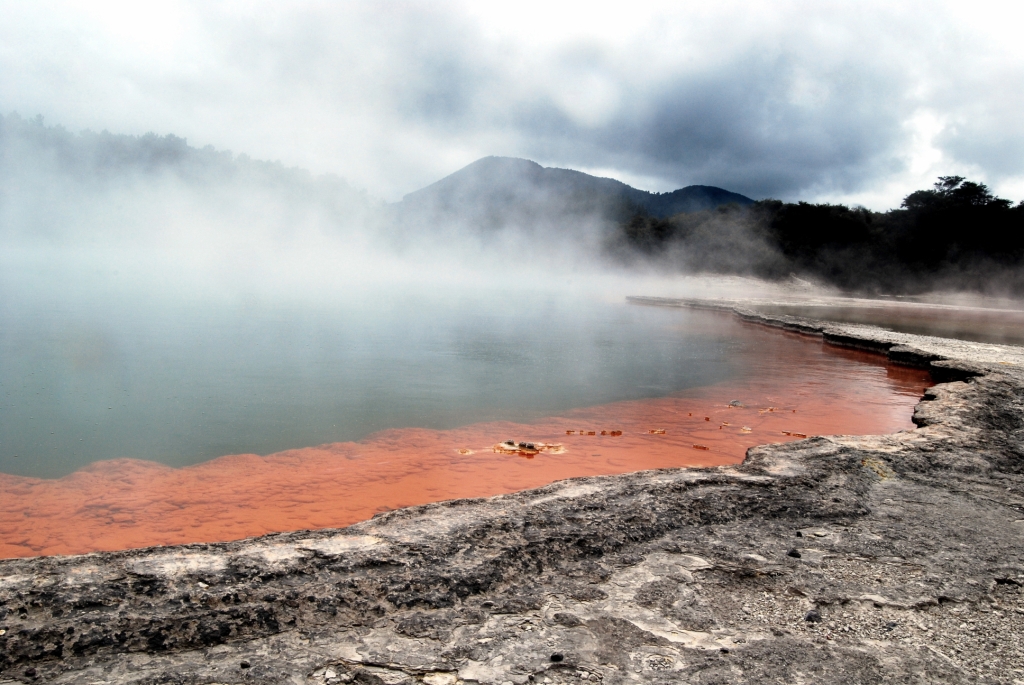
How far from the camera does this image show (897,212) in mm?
38406

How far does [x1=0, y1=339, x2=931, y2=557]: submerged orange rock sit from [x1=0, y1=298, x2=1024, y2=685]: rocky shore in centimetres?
136

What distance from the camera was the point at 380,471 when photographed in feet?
15.3

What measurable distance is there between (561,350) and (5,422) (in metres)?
7.81

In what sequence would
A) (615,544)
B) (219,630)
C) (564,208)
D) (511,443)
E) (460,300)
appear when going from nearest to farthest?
(219,630) → (615,544) → (511,443) → (460,300) → (564,208)

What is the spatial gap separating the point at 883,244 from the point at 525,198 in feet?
161

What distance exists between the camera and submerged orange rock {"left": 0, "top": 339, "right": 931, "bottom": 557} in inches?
143

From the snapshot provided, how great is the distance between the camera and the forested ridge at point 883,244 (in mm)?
33062

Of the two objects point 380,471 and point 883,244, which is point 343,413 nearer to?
point 380,471

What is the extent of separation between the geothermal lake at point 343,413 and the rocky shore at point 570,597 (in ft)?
4.74

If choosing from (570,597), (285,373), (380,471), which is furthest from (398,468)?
(285,373)

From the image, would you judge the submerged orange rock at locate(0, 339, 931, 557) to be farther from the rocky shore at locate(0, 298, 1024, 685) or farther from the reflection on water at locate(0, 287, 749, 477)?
the rocky shore at locate(0, 298, 1024, 685)

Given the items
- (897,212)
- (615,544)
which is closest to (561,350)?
(615,544)

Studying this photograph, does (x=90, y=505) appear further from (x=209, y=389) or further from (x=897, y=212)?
(x=897, y=212)

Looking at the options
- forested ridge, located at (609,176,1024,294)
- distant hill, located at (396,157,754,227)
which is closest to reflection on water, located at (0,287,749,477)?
forested ridge, located at (609,176,1024,294)
